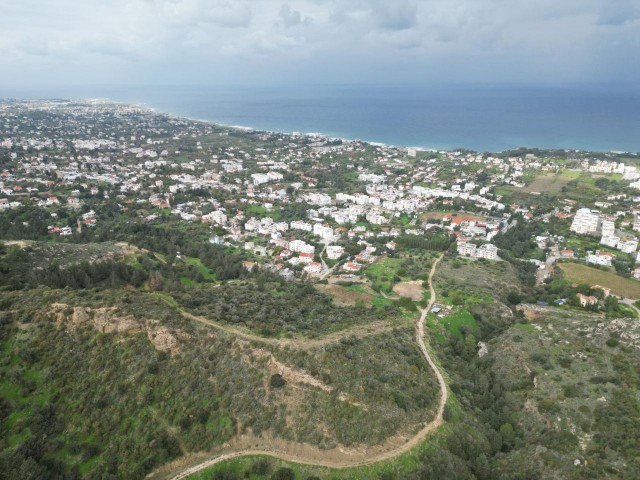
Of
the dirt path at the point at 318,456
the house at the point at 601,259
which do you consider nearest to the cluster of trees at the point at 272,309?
the dirt path at the point at 318,456

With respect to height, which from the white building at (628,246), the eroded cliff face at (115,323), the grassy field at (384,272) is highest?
the eroded cliff face at (115,323)

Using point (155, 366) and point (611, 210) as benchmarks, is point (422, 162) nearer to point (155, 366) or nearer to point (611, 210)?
point (611, 210)

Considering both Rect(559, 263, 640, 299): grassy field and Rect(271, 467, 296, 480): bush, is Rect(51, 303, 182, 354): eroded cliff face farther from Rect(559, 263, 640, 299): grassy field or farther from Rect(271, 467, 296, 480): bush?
Rect(559, 263, 640, 299): grassy field

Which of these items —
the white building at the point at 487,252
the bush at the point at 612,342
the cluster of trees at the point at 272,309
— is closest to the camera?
the cluster of trees at the point at 272,309

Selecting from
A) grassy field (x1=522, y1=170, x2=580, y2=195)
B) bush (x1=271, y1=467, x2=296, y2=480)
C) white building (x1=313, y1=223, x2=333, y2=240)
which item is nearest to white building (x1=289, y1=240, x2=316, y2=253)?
white building (x1=313, y1=223, x2=333, y2=240)

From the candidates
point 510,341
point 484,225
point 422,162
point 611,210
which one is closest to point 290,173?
point 422,162

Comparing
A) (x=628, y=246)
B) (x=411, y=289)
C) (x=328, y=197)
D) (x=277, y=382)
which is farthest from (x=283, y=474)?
(x=328, y=197)

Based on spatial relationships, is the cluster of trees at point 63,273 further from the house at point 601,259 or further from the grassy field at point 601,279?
the house at point 601,259
